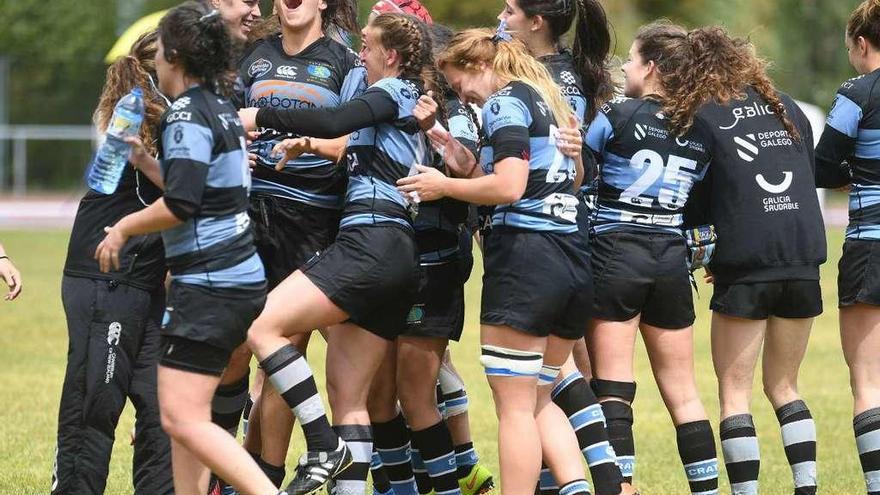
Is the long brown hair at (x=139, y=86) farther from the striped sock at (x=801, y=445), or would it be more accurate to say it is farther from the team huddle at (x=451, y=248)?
the striped sock at (x=801, y=445)

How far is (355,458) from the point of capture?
5648mm

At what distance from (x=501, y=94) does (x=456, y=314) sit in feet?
3.69

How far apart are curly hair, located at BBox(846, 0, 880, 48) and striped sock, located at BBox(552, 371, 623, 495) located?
6.75 ft

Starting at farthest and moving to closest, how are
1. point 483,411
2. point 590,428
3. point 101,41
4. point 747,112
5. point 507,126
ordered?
1. point 101,41
2. point 483,411
3. point 747,112
4. point 590,428
5. point 507,126

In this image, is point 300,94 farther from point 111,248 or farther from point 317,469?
point 317,469

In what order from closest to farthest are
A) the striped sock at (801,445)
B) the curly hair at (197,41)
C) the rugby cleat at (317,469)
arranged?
the curly hair at (197,41)
the rugby cleat at (317,469)
the striped sock at (801,445)

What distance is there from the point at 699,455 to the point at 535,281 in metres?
1.24

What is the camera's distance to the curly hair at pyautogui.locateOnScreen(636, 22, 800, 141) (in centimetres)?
595

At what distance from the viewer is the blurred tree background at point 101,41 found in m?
35.5

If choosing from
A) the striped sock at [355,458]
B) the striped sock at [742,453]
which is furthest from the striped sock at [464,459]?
the striped sock at [742,453]

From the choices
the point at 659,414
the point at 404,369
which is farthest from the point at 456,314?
the point at 659,414

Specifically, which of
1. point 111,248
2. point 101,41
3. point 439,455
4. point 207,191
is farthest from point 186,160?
point 101,41

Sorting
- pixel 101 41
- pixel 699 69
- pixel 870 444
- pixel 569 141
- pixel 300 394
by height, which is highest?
pixel 699 69

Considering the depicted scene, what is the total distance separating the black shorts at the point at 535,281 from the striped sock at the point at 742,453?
1066 mm
